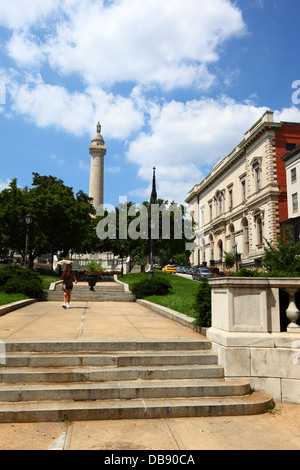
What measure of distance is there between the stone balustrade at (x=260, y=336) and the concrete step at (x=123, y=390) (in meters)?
0.39

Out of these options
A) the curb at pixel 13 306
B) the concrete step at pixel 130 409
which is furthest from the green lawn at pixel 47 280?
the concrete step at pixel 130 409

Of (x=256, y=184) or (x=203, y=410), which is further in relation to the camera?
(x=256, y=184)

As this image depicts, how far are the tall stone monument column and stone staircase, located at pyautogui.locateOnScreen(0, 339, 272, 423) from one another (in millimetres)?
62186

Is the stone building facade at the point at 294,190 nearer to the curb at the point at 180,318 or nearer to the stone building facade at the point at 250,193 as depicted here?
the stone building facade at the point at 250,193

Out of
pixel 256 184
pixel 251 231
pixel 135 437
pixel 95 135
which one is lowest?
pixel 135 437

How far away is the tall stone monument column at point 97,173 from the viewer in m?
67.9

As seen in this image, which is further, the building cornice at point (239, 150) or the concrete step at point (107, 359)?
the building cornice at point (239, 150)

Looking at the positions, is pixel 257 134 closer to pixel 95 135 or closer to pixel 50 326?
pixel 95 135

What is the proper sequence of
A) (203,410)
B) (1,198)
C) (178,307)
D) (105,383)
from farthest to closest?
(1,198) < (178,307) < (105,383) < (203,410)

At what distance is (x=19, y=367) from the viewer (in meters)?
5.75

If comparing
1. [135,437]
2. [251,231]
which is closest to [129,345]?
[135,437]

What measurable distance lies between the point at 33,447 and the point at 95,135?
73.8 metres

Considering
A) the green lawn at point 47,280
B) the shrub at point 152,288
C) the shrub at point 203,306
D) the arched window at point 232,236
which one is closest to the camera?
the shrub at point 203,306

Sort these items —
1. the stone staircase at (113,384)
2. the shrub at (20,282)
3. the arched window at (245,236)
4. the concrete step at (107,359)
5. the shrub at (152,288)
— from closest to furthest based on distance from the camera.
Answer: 1. the stone staircase at (113,384)
2. the concrete step at (107,359)
3. the shrub at (20,282)
4. the shrub at (152,288)
5. the arched window at (245,236)
